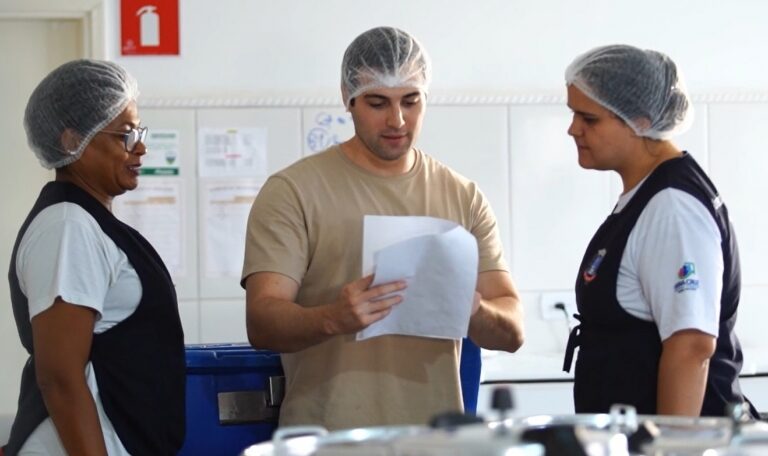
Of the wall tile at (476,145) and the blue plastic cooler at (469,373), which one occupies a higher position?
the wall tile at (476,145)

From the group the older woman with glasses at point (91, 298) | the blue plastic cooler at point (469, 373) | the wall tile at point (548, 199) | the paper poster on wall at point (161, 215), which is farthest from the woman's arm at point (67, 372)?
the wall tile at point (548, 199)

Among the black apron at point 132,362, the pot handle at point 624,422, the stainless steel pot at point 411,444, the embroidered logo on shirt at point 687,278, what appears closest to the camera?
the stainless steel pot at point 411,444

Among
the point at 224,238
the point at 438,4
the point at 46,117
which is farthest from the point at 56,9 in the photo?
the point at 46,117

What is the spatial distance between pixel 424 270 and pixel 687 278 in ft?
1.39

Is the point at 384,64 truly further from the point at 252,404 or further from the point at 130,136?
the point at 252,404

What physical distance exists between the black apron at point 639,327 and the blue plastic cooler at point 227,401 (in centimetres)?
62

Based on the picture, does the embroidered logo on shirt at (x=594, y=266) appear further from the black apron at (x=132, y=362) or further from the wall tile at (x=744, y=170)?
the wall tile at (x=744, y=170)

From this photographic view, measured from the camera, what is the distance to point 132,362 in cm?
201

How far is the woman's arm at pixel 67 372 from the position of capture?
1.90 meters

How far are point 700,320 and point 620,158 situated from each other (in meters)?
0.38

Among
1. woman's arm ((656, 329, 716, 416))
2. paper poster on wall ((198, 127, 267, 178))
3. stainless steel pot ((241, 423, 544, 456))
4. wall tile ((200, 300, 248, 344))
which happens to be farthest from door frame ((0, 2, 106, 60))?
stainless steel pot ((241, 423, 544, 456))

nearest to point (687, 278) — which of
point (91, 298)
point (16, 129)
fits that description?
point (91, 298)

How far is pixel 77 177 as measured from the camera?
6.95 ft

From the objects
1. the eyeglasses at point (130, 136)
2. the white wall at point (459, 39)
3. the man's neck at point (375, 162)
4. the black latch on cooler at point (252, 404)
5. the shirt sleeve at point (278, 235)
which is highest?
the white wall at point (459, 39)
